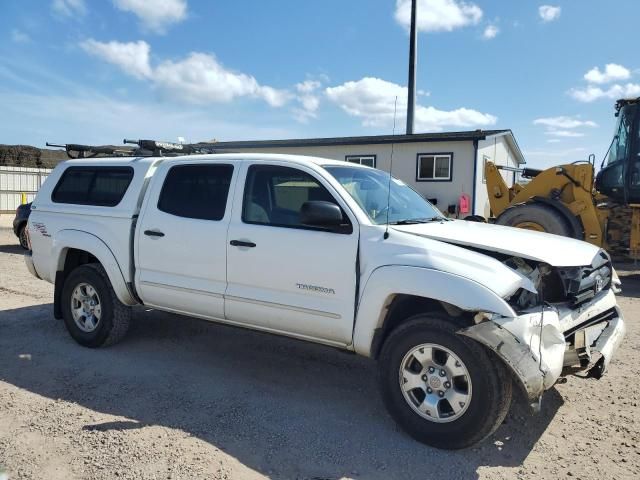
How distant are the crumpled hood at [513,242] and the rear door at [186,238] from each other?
1597mm

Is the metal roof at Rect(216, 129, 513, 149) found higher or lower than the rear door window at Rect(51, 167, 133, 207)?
higher

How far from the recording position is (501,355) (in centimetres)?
317

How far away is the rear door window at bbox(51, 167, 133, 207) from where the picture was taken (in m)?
5.33

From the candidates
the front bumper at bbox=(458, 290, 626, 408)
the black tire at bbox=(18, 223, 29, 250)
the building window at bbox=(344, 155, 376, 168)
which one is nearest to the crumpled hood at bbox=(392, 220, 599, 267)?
the front bumper at bbox=(458, 290, 626, 408)

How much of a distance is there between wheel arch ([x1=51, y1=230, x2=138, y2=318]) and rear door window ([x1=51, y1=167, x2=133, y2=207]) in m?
0.38

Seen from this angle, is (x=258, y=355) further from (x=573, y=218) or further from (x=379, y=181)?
(x=573, y=218)

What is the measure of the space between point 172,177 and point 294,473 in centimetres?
300

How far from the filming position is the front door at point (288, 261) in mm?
3900

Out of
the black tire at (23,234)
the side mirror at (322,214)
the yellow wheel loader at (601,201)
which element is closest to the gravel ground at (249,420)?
the side mirror at (322,214)

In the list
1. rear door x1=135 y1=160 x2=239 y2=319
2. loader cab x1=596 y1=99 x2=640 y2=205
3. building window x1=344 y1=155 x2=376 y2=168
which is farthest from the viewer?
building window x1=344 y1=155 x2=376 y2=168

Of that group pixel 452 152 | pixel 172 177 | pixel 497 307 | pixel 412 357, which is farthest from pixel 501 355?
pixel 452 152

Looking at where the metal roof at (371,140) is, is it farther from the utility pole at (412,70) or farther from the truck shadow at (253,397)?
the truck shadow at (253,397)

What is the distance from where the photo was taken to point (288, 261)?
13.5 ft

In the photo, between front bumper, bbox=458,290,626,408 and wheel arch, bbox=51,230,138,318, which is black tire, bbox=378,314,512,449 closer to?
front bumper, bbox=458,290,626,408
